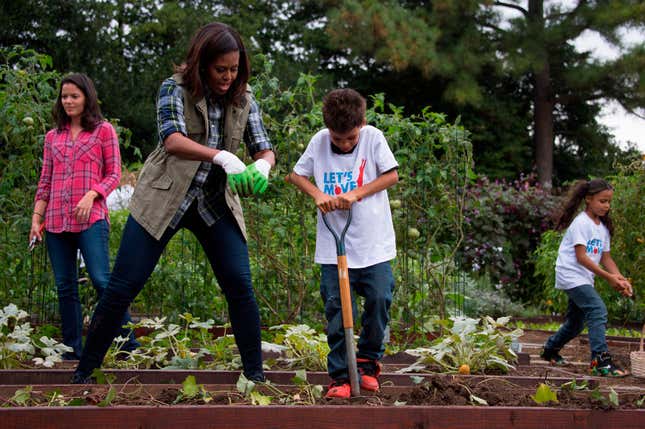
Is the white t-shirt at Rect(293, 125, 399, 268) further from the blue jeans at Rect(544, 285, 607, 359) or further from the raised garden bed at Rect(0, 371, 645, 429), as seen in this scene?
the blue jeans at Rect(544, 285, 607, 359)

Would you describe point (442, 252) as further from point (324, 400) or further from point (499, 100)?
point (499, 100)

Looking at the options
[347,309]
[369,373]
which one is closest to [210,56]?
[347,309]

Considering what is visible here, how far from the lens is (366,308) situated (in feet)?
11.0

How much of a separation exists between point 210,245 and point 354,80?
17.9 m

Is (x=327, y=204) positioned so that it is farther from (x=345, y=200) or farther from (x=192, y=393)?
(x=192, y=393)

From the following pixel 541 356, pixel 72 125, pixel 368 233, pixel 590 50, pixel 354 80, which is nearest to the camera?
pixel 368 233

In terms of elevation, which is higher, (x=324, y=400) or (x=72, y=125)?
(x=72, y=125)

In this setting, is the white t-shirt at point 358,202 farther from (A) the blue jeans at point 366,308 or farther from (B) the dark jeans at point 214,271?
(B) the dark jeans at point 214,271

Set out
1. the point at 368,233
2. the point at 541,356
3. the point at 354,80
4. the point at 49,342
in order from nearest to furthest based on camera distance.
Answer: the point at 368,233, the point at 49,342, the point at 541,356, the point at 354,80

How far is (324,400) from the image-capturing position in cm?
307

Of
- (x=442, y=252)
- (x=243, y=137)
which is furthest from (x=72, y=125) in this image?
(x=442, y=252)

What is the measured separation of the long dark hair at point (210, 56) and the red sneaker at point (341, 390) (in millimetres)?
1213

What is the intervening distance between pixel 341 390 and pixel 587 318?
2.41m

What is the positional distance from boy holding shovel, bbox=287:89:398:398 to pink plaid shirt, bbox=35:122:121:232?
1.34 metres
